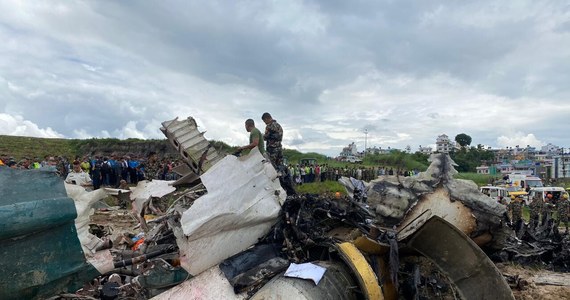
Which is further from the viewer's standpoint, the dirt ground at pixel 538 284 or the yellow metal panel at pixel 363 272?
the dirt ground at pixel 538 284

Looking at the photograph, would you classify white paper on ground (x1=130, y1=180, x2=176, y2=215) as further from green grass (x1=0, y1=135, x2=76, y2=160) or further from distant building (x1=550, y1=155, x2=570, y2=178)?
distant building (x1=550, y1=155, x2=570, y2=178)

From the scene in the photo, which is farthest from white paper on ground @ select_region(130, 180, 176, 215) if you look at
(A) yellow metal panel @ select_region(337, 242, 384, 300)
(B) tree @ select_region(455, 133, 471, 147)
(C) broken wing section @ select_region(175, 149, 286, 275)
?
(B) tree @ select_region(455, 133, 471, 147)

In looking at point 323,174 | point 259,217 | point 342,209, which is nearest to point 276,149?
point 342,209

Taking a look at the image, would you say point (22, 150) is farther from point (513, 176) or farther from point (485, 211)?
point (513, 176)

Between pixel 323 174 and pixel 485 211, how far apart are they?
19414 millimetres

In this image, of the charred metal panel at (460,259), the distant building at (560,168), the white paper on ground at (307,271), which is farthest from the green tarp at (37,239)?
the distant building at (560,168)

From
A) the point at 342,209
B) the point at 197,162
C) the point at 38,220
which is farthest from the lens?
the point at 197,162

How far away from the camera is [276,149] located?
6.70m

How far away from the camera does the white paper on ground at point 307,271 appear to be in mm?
3316

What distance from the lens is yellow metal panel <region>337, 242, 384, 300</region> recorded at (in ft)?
11.0

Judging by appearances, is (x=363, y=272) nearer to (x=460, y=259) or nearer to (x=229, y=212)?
(x=460, y=259)

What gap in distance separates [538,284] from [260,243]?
3.55 meters

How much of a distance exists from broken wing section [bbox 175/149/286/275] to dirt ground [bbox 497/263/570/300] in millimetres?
2943

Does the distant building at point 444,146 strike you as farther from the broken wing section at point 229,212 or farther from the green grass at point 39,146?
the green grass at point 39,146
